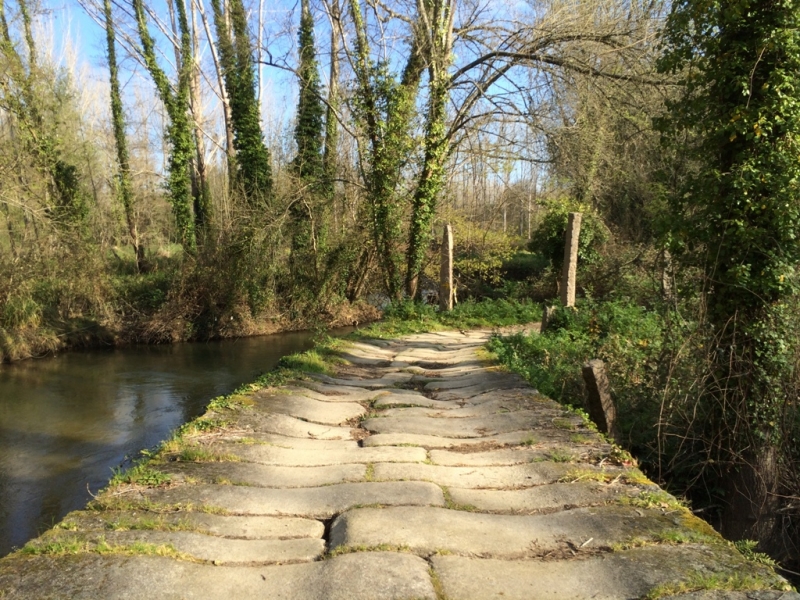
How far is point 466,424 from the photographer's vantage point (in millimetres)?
5328

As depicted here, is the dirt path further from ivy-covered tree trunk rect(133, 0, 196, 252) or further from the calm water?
ivy-covered tree trunk rect(133, 0, 196, 252)

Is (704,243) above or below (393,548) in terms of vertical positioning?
above

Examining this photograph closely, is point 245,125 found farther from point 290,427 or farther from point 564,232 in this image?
point 290,427

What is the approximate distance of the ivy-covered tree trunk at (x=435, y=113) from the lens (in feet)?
45.3

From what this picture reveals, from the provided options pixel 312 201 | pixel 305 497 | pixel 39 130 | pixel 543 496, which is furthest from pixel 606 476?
pixel 39 130

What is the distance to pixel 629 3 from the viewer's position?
1262 cm

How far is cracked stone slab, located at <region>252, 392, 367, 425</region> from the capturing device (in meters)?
5.45

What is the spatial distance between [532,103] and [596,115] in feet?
4.98

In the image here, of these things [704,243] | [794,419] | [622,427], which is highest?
[704,243]

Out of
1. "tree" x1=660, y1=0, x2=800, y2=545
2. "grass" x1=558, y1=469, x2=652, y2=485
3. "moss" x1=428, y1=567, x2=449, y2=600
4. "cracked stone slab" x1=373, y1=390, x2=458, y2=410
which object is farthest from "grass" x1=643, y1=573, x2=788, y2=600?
"cracked stone slab" x1=373, y1=390, x2=458, y2=410

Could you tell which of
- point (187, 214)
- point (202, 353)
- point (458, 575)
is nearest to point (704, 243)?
point (458, 575)

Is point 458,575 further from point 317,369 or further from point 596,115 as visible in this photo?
point 596,115

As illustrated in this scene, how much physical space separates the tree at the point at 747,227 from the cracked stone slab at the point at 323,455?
9.76ft

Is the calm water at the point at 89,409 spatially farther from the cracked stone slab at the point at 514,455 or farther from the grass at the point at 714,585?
the grass at the point at 714,585
